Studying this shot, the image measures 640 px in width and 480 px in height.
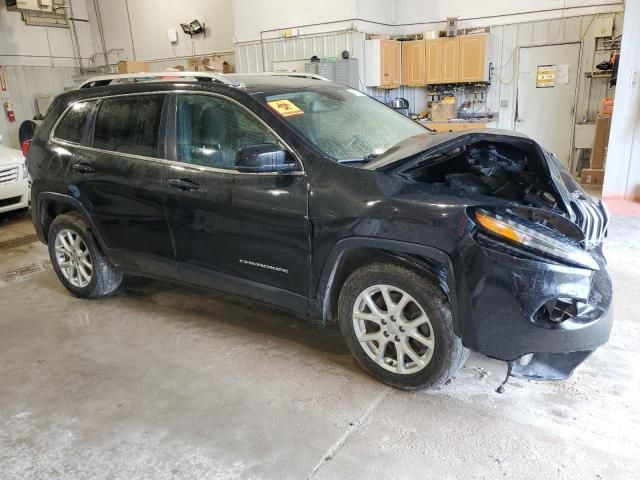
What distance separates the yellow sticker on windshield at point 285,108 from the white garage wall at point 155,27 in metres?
9.31

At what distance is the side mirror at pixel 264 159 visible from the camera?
2553mm

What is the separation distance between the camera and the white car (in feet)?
21.8

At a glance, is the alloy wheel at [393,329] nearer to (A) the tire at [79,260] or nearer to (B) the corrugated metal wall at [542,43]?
(A) the tire at [79,260]

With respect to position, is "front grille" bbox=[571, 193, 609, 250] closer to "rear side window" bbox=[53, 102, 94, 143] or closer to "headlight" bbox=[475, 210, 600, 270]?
"headlight" bbox=[475, 210, 600, 270]

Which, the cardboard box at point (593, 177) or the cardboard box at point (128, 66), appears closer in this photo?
the cardboard box at point (593, 177)

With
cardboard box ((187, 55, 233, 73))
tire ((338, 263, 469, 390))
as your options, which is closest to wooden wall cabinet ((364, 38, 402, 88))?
cardboard box ((187, 55, 233, 73))

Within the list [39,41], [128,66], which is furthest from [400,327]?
[39,41]

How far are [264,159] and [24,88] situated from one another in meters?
12.4

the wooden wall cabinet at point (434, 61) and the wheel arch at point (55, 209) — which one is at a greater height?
the wooden wall cabinet at point (434, 61)

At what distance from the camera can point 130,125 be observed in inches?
134

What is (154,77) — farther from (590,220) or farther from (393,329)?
(590,220)

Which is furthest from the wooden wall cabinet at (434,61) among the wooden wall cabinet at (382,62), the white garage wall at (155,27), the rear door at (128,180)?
the rear door at (128,180)

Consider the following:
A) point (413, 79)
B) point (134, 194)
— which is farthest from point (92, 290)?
point (413, 79)

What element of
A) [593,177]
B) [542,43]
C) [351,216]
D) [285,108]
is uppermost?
[542,43]
